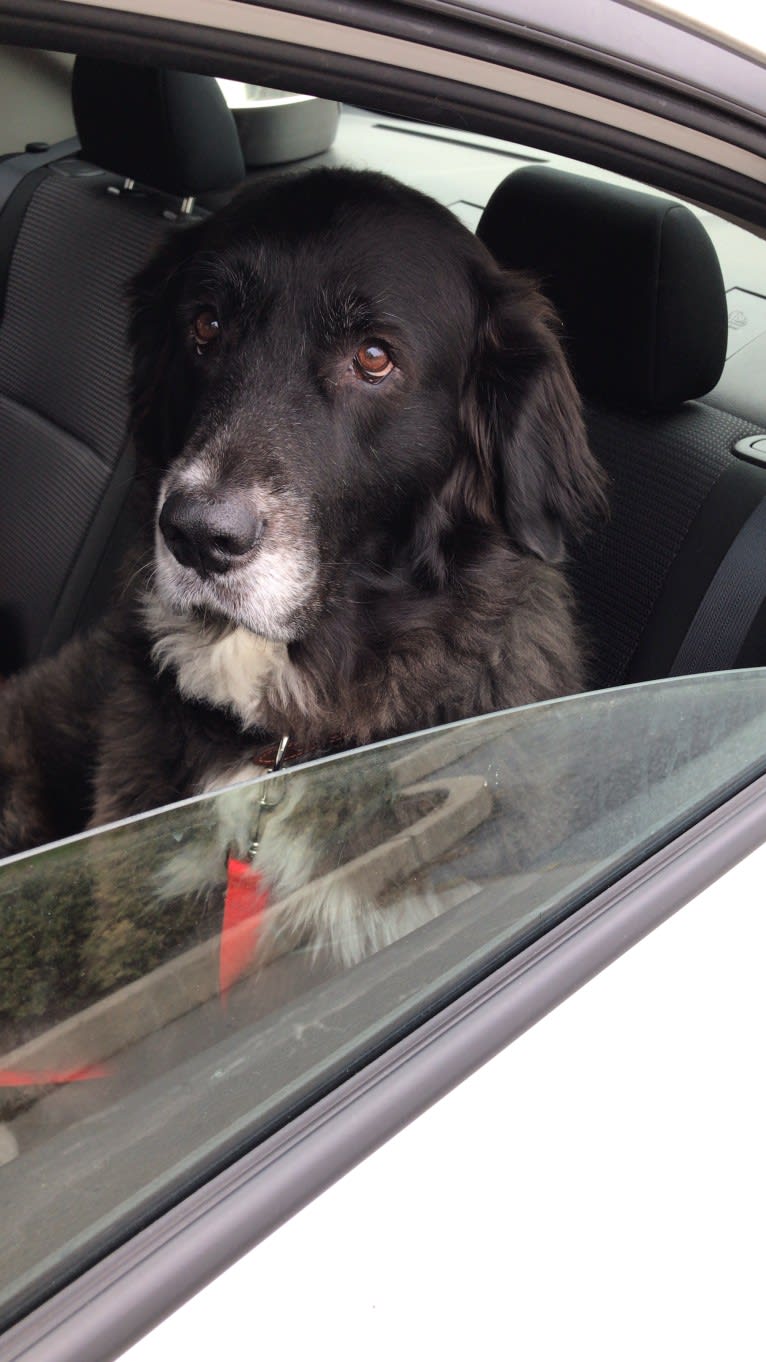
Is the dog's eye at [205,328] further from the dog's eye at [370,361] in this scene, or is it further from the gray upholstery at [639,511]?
the gray upholstery at [639,511]

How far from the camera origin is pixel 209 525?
73.7 inches

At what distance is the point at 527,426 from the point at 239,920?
→ 1327 mm

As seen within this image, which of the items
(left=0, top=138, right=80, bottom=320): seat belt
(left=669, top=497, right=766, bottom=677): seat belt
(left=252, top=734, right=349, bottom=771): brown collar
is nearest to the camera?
(left=252, top=734, right=349, bottom=771): brown collar

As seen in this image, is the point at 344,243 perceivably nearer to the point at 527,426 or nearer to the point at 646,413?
the point at 527,426

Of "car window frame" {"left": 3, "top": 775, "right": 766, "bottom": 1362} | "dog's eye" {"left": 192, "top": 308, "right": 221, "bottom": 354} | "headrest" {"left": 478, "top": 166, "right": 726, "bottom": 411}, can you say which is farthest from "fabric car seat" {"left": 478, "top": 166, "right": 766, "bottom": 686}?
"car window frame" {"left": 3, "top": 775, "right": 766, "bottom": 1362}

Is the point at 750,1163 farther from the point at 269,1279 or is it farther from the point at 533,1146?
the point at 269,1279

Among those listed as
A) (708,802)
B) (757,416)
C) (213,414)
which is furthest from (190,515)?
(757,416)

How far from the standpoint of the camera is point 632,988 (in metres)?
1.21

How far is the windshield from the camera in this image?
0.93 m

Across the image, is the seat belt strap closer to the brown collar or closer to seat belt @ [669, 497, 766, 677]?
the brown collar

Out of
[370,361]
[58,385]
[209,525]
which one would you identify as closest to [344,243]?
[370,361]

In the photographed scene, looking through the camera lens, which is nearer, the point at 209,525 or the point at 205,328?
the point at 209,525

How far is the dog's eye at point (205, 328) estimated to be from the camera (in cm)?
215

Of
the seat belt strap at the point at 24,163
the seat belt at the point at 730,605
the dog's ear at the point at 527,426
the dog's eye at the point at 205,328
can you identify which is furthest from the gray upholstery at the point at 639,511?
the seat belt strap at the point at 24,163
